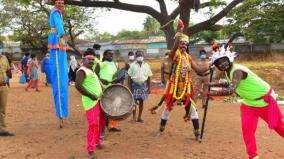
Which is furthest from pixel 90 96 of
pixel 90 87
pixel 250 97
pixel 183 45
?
pixel 250 97

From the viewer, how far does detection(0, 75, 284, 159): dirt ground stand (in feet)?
22.6

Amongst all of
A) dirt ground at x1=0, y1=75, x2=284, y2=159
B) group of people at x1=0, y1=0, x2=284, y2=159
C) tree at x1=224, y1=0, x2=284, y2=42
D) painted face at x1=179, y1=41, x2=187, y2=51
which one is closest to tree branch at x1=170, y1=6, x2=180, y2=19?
dirt ground at x1=0, y1=75, x2=284, y2=159

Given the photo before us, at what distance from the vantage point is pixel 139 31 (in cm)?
10206

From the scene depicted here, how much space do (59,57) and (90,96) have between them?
2.99m

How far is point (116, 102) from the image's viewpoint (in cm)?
693

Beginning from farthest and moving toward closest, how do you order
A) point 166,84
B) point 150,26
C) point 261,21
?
point 150,26 → point 261,21 → point 166,84

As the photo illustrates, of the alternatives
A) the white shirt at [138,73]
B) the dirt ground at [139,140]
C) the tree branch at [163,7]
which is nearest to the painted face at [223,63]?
the dirt ground at [139,140]

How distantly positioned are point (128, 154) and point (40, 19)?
3500 cm

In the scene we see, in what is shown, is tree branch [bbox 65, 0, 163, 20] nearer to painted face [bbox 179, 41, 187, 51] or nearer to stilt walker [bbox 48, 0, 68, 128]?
stilt walker [bbox 48, 0, 68, 128]

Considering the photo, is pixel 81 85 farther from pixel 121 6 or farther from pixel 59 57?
pixel 121 6

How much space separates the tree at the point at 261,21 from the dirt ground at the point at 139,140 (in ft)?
83.6

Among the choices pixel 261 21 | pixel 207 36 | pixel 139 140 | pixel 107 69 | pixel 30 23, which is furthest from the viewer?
pixel 207 36

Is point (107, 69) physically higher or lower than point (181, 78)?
higher

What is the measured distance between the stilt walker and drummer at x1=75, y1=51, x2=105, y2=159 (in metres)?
2.57
